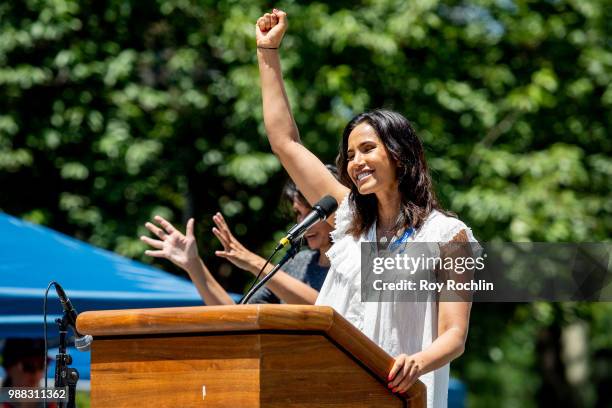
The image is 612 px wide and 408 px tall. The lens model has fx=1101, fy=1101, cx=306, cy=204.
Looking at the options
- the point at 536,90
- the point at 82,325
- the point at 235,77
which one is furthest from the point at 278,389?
the point at 536,90

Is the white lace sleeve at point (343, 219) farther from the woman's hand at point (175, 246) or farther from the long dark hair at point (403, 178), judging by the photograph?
the woman's hand at point (175, 246)

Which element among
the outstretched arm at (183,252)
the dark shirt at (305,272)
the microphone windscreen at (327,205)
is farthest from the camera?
the dark shirt at (305,272)

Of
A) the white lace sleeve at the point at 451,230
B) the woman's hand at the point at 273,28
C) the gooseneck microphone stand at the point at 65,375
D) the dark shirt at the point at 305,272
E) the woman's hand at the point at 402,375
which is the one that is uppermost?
the woman's hand at the point at 273,28

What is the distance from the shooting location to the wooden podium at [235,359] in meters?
2.33

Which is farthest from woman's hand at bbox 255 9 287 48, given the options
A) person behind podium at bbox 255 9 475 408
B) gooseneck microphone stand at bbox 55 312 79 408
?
gooseneck microphone stand at bbox 55 312 79 408

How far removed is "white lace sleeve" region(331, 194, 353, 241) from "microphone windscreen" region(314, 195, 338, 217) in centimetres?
3

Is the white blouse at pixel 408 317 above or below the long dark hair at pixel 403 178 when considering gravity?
below

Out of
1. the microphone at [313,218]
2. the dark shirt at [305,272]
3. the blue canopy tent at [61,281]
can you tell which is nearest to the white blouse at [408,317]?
the microphone at [313,218]

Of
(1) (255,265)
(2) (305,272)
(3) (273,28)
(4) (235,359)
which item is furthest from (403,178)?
(2) (305,272)

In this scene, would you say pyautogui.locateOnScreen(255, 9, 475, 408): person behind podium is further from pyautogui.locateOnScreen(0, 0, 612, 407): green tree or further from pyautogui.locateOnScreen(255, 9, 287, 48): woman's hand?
Result: pyautogui.locateOnScreen(0, 0, 612, 407): green tree

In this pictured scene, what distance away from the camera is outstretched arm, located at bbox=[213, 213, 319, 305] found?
3.94 meters

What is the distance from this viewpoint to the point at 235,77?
27.0 ft

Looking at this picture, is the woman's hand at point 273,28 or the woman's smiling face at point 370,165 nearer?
the woman's smiling face at point 370,165

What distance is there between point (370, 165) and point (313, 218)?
224mm
